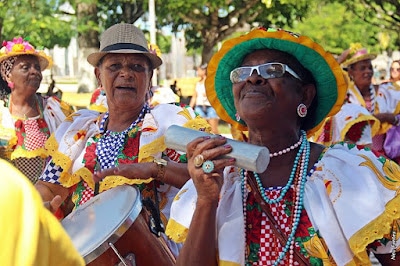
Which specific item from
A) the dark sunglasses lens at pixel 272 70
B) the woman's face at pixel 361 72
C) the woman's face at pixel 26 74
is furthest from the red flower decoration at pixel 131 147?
the woman's face at pixel 361 72

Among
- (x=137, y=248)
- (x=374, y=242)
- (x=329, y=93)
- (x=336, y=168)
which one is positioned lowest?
(x=137, y=248)

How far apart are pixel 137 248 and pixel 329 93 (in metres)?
0.92

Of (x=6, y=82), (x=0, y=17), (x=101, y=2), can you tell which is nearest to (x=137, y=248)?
(x=6, y=82)

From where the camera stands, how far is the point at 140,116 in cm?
412

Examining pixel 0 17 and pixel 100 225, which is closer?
pixel 100 225

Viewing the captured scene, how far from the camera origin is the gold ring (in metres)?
2.39

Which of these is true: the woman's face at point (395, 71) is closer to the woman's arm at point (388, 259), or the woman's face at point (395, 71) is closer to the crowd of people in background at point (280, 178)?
the crowd of people in background at point (280, 178)

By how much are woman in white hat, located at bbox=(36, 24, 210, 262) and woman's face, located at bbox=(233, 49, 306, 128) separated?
3.43 ft

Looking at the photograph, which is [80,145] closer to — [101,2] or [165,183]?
[165,183]

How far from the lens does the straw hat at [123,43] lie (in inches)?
161

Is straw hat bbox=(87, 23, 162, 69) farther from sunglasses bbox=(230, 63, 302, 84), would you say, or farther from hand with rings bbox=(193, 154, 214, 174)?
hand with rings bbox=(193, 154, 214, 174)

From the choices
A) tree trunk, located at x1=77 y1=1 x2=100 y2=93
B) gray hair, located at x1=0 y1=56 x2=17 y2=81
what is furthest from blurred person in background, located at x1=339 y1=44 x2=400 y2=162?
tree trunk, located at x1=77 y1=1 x2=100 y2=93

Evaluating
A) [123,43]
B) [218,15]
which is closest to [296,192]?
[123,43]

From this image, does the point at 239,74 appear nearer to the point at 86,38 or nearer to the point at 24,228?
the point at 24,228
